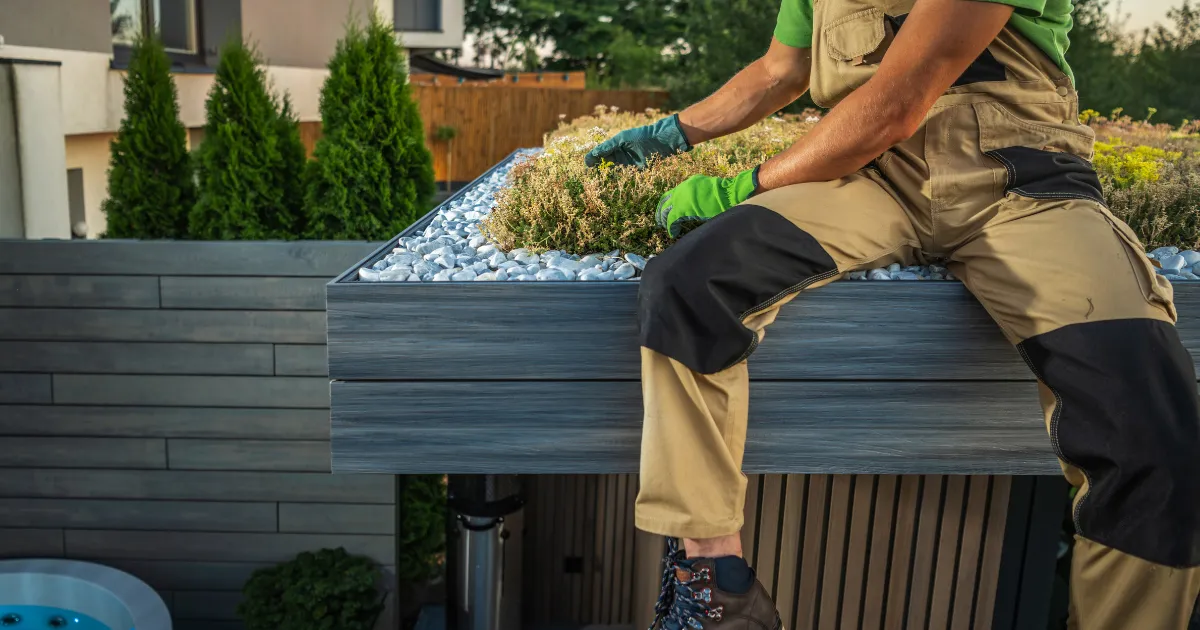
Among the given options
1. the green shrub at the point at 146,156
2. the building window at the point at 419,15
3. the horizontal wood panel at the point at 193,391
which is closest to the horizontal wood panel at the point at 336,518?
the horizontal wood panel at the point at 193,391

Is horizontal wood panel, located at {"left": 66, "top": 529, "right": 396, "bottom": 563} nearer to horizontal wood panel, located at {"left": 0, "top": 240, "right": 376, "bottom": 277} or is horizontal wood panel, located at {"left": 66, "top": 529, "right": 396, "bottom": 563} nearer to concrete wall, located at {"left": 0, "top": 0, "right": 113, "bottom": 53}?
horizontal wood panel, located at {"left": 0, "top": 240, "right": 376, "bottom": 277}

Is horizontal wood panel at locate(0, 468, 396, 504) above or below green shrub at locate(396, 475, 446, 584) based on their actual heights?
above

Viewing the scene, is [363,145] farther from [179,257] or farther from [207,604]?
[207,604]

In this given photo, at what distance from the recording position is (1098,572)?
60.9 inches

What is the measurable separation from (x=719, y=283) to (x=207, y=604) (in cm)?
333

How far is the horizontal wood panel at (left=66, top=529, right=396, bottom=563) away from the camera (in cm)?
387

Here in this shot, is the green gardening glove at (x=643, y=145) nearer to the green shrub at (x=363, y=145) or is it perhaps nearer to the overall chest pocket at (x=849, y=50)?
the overall chest pocket at (x=849, y=50)

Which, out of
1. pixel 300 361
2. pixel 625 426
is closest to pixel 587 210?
pixel 625 426

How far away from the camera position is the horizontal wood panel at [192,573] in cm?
394

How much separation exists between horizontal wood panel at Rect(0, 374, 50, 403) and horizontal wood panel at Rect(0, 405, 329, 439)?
0.11 ft

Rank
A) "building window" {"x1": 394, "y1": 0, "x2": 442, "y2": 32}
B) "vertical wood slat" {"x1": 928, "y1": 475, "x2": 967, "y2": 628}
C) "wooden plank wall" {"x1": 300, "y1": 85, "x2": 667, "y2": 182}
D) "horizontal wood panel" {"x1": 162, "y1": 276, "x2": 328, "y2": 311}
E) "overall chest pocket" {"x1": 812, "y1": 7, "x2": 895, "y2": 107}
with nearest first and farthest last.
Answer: "overall chest pocket" {"x1": 812, "y1": 7, "x2": 895, "y2": 107} → "vertical wood slat" {"x1": 928, "y1": 475, "x2": 967, "y2": 628} → "horizontal wood panel" {"x1": 162, "y1": 276, "x2": 328, "y2": 311} → "building window" {"x1": 394, "y1": 0, "x2": 442, "y2": 32} → "wooden plank wall" {"x1": 300, "y1": 85, "x2": 667, "y2": 182}

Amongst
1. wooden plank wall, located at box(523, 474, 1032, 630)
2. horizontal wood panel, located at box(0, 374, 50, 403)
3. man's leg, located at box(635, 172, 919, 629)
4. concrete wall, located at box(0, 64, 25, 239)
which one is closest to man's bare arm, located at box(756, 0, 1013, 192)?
man's leg, located at box(635, 172, 919, 629)

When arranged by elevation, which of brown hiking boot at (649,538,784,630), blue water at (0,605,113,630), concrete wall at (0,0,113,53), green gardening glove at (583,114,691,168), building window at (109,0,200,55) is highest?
building window at (109,0,200,55)

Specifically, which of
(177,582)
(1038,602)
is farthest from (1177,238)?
(177,582)
